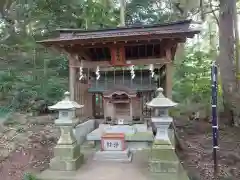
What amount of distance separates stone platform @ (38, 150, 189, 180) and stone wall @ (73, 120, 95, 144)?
1.10m

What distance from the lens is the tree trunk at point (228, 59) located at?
8477 millimetres

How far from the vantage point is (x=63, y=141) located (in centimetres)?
469

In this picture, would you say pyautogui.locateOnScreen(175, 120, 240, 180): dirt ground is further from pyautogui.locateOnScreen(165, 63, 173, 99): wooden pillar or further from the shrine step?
pyautogui.locateOnScreen(165, 63, 173, 99): wooden pillar

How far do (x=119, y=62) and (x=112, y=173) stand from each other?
2.92 meters

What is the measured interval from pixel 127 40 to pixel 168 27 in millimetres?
1125

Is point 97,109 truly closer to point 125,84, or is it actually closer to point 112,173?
point 125,84

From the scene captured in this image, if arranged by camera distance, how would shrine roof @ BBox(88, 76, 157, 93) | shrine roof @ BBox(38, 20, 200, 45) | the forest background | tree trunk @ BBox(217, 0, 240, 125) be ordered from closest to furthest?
shrine roof @ BBox(38, 20, 200, 45) → shrine roof @ BBox(88, 76, 157, 93) → tree trunk @ BBox(217, 0, 240, 125) → the forest background

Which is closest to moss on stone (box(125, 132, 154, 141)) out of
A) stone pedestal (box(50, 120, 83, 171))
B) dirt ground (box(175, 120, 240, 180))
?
dirt ground (box(175, 120, 240, 180))

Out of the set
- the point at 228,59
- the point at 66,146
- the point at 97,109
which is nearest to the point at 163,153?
the point at 66,146

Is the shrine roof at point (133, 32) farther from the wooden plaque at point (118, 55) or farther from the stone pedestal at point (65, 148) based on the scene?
the stone pedestal at point (65, 148)

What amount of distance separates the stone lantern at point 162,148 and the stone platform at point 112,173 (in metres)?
0.14

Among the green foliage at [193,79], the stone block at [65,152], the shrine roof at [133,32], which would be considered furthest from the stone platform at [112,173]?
the green foliage at [193,79]

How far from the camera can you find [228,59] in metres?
8.70

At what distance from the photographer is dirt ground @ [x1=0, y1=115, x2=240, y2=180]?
5181 mm
